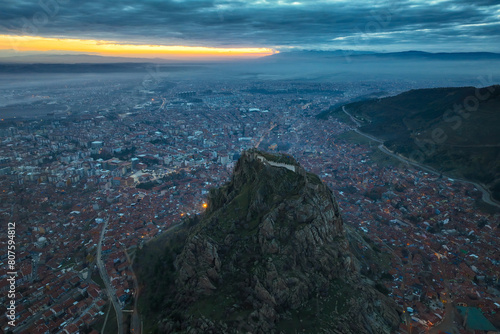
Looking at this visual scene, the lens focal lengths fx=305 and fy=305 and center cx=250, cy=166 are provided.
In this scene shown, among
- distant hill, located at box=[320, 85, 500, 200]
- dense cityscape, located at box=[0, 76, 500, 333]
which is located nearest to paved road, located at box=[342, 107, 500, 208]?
distant hill, located at box=[320, 85, 500, 200]

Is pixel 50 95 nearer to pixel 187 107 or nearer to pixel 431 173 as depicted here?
pixel 187 107

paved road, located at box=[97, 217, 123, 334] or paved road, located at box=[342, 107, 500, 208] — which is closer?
paved road, located at box=[97, 217, 123, 334]

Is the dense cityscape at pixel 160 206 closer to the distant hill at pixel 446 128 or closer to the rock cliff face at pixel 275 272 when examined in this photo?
the distant hill at pixel 446 128

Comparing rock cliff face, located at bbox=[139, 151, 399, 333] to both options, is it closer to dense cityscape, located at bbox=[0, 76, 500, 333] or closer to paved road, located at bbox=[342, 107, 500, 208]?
dense cityscape, located at bbox=[0, 76, 500, 333]

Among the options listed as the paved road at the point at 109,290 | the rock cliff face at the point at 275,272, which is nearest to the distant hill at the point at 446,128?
the rock cliff face at the point at 275,272

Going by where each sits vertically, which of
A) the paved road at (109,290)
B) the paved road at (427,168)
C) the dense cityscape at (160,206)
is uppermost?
the paved road at (427,168)

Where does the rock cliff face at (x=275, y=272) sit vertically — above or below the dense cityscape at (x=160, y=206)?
above
